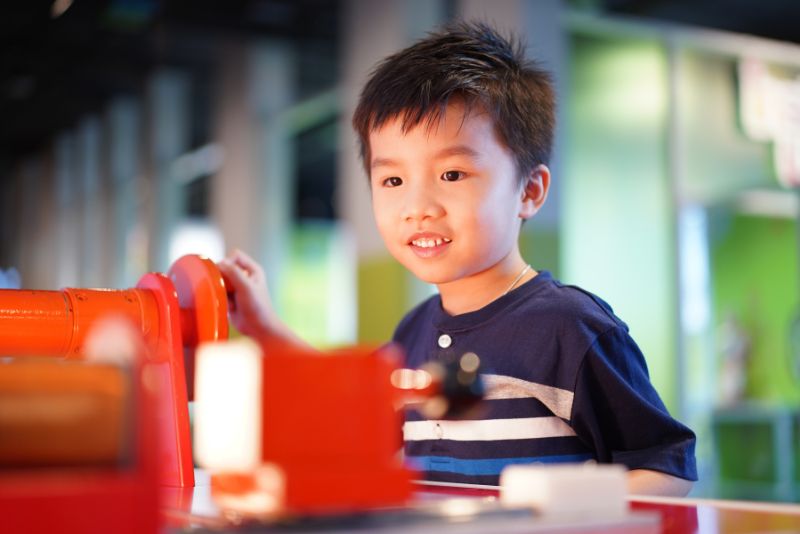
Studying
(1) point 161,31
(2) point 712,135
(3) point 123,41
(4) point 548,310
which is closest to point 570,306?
(4) point 548,310

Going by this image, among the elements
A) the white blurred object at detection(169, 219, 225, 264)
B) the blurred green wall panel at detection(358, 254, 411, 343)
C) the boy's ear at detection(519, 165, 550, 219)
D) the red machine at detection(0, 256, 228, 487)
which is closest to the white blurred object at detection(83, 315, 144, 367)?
the red machine at detection(0, 256, 228, 487)

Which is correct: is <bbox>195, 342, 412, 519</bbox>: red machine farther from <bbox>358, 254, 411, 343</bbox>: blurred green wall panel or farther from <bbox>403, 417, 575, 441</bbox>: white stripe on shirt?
<bbox>358, 254, 411, 343</bbox>: blurred green wall panel

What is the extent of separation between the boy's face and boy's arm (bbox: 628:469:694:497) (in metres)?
0.31

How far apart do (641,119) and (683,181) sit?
13.7 inches

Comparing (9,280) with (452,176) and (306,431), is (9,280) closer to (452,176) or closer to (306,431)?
(452,176)

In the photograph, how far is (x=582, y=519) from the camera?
51cm

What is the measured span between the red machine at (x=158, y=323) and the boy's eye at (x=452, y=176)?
283 millimetres

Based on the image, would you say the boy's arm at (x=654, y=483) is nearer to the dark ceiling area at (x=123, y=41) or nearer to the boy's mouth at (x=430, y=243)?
the boy's mouth at (x=430, y=243)

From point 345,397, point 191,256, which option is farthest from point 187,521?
point 191,256

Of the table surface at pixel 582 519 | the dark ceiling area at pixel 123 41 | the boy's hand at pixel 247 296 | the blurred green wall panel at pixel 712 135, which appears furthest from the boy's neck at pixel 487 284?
the dark ceiling area at pixel 123 41

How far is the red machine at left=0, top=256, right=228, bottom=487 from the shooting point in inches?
34.5

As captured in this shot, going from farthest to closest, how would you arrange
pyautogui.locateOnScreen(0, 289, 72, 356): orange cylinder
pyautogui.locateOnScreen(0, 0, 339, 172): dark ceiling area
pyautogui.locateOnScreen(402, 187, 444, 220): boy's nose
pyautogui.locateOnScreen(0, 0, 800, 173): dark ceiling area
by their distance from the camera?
pyautogui.locateOnScreen(0, 0, 339, 172): dark ceiling area, pyautogui.locateOnScreen(0, 0, 800, 173): dark ceiling area, pyautogui.locateOnScreen(402, 187, 444, 220): boy's nose, pyautogui.locateOnScreen(0, 289, 72, 356): orange cylinder

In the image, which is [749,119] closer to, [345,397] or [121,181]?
[345,397]

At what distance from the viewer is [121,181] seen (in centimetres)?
886
